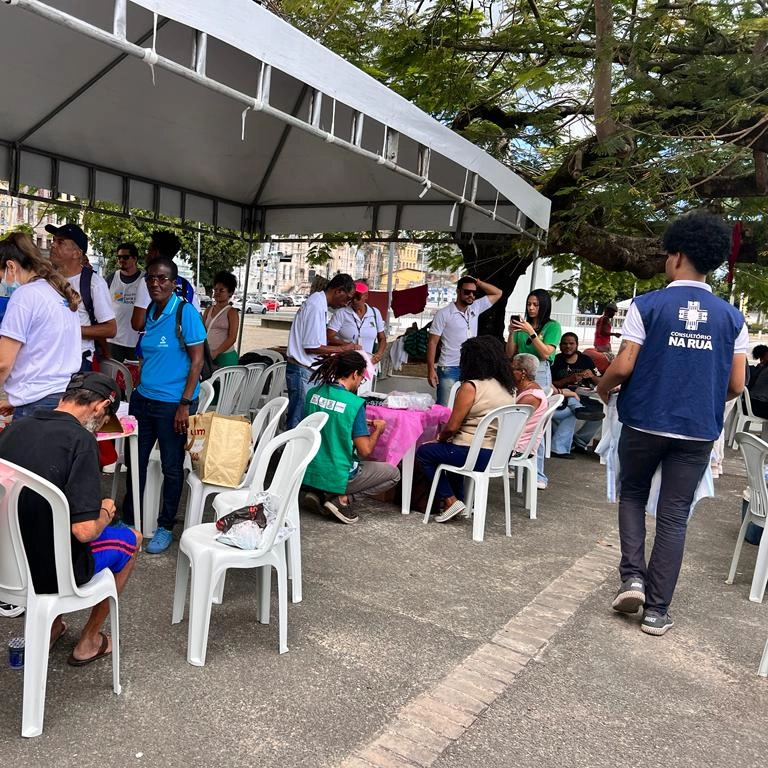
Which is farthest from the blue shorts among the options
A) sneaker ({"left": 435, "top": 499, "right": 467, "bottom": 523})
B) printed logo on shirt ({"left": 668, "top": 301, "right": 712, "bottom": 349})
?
sneaker ({"left": 435, "top": 499, "right": 467, "bottom": 523})

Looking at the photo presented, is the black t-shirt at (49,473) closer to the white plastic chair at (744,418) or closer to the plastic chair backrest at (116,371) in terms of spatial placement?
the plastic chair backrest at (116,371)

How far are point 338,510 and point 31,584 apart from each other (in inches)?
107

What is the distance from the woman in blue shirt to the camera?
404 cm

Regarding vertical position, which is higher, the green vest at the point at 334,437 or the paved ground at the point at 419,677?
the green vest at the point at 334,437

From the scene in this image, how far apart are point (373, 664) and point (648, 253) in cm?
636

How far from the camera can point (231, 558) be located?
2.90m

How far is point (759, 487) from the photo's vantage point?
13.7ft

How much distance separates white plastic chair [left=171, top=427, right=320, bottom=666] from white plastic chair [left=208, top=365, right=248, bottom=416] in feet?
7.28

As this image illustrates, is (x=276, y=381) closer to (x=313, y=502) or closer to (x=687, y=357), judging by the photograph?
(x=313, y=502)

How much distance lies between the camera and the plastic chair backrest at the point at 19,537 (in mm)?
2209

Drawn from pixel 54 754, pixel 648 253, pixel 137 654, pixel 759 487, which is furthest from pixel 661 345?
pixel 648 253

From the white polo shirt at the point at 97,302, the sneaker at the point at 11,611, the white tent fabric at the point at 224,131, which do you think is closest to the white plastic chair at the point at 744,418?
the white tent fabric at the point at 224,131

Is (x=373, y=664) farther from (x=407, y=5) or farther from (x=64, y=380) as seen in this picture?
(x=407, y=5)

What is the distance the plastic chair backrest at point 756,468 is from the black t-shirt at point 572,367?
368 centimetres
